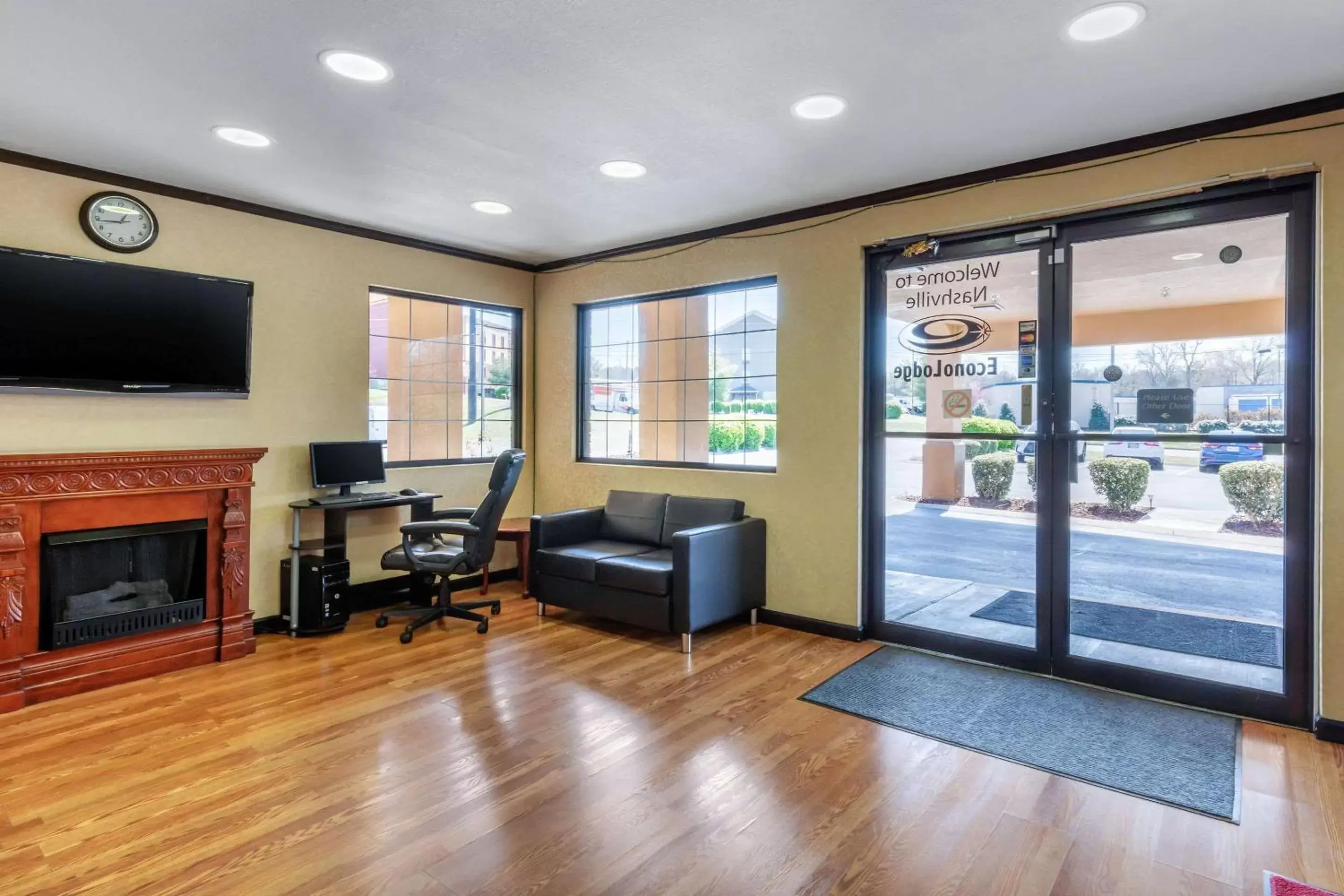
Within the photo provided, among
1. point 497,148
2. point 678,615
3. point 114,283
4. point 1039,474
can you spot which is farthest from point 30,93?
point 1039,474

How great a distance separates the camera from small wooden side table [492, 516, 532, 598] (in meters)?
5.28

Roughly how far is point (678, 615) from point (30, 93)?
376 cm

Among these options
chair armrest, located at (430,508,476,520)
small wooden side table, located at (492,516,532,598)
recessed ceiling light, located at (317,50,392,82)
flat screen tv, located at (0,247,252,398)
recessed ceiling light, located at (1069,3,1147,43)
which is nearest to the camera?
recessed ceiling light, located at (1069,3,1147,43)

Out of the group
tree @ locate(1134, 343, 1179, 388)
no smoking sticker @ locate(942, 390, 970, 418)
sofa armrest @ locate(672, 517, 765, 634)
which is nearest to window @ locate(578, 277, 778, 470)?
sofa armrest @ locate(672, 517, 765, 634)

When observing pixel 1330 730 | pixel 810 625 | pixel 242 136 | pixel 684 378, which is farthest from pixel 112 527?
pixel 1330 730

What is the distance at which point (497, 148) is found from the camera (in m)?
3.52

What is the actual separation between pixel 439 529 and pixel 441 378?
5.37ft

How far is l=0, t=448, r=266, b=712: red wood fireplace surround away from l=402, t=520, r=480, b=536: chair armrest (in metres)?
0.89

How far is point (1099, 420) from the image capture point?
11.7 ft

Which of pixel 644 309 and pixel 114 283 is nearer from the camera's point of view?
pixel 114 283

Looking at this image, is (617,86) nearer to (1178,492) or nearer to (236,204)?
(236,204)

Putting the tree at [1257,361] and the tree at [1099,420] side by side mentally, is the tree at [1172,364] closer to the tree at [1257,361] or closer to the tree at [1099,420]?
the tree at [1257,361]

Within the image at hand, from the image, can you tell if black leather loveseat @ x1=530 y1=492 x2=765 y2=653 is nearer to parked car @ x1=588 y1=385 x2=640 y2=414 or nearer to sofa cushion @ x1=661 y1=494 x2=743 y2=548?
sofa cushion @ x1=661 y1=494 x2=743 y2=548

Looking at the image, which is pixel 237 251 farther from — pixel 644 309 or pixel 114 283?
pixel 644 309
